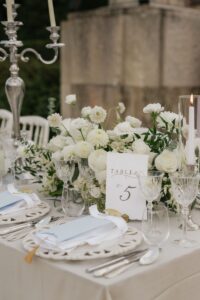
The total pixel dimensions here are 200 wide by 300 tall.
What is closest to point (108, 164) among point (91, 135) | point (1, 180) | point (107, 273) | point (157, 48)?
point (91, 135)

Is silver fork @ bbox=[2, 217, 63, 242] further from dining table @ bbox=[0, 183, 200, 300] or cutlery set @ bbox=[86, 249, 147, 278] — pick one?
cutlery set @ bbox=[86, 249, 147, 278]

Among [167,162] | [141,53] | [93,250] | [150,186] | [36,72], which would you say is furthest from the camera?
[36,72]

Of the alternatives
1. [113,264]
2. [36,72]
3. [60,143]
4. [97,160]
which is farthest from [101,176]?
[36,72]

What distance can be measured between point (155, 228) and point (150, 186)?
11 cm

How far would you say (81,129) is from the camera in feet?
6.15

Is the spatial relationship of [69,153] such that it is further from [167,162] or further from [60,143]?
[167,162]

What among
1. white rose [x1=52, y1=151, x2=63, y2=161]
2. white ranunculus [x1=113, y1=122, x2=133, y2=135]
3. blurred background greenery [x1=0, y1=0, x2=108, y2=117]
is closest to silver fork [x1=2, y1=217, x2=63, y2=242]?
white rose [x1=52, y1=151, x2=63, y2=161]

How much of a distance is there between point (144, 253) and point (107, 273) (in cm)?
14

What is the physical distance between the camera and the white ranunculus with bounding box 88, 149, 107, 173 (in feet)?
5.54

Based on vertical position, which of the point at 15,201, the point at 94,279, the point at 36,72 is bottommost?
the point at 94,279

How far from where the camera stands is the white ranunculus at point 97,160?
1688 mm

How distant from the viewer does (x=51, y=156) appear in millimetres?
1948

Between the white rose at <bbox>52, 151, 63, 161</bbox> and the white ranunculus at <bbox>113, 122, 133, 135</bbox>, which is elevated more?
the white ranunculus at <bbox>113, 122, 133, 135</bbox>

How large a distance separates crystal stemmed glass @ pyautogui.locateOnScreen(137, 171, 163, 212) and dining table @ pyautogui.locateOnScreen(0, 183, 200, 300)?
120 millimetres
